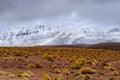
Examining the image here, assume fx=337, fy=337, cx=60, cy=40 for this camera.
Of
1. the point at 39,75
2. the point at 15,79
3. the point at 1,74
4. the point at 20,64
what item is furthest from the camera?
the point at 20,64

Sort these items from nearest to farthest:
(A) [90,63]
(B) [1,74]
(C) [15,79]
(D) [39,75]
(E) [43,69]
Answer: (C) [15,79]
(B) [1,74]
(D) [39,75]
(E) [43,69]
(A) [90,63]

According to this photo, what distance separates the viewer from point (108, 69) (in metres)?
24.6

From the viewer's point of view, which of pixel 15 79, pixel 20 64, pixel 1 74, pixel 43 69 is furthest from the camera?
pixel 20 64

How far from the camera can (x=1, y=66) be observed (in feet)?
78.9

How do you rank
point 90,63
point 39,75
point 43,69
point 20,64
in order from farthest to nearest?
point 90,63
point 20,64
point 43,69
point 39,75

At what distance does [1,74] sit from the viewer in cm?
1936

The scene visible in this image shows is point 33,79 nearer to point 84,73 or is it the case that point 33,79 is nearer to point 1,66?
point 84,73

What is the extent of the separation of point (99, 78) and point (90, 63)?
6.97 metres

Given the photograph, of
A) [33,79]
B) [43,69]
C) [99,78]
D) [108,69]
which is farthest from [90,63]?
[33,79]

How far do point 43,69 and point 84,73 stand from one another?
3501mm

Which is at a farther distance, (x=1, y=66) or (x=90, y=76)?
(x=1, y=66)

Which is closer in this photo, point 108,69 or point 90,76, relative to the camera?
point 90,76

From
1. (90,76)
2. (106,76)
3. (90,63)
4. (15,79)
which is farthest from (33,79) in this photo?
(90,63)

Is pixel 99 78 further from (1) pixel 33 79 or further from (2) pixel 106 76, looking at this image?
(1) pixel 33 79
